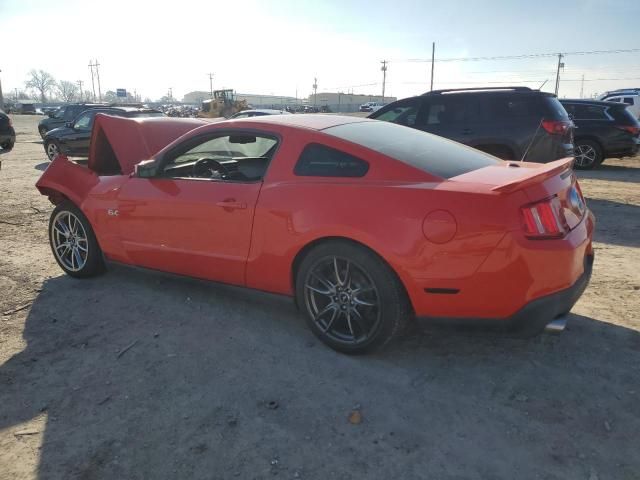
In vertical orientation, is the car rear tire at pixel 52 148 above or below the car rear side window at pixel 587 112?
below

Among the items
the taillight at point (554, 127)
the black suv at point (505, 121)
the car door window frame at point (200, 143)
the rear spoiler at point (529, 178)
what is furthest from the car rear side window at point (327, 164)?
the taillight at point (554, 127)

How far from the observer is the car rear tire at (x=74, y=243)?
4.59 m

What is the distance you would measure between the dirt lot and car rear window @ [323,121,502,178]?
1066 mm

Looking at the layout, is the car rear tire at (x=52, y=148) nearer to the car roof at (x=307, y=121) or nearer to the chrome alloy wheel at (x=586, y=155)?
the car roof at (x=307, y=121)

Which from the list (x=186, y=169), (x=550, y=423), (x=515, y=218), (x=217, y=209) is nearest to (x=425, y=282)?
(x=515, y=218)

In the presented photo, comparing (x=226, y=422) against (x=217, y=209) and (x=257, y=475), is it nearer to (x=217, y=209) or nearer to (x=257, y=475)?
(x=257, y=475)

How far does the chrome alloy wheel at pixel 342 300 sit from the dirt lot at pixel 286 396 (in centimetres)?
19

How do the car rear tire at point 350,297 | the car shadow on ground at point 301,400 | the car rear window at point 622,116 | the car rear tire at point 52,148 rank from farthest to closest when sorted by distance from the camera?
the car rear tire at point 52,148, the car rear window at point 622,116, the car rear tire at point 350,297, the car shadow on ground at point 301,400

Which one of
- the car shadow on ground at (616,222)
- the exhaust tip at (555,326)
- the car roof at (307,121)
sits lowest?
the car shadow on ground at (616,222)

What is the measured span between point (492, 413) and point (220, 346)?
1.79m

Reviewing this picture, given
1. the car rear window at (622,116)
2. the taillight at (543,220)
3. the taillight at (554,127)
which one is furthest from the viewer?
the car rear window at (622,116)

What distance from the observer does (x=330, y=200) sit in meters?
3.10

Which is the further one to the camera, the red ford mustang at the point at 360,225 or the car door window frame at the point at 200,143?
the car door window frame at the point at 200,143

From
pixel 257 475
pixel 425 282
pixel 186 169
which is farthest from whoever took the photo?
pixel 186 169
